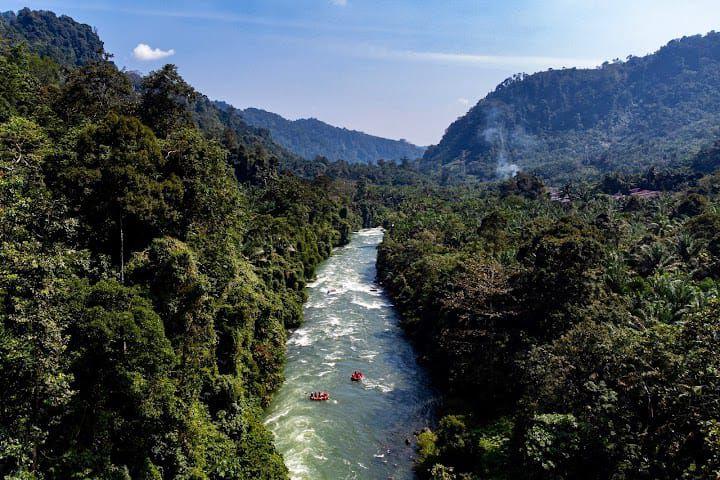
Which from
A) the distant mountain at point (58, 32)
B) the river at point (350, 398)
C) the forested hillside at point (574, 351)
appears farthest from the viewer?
the distant mountain at point (58, 32)

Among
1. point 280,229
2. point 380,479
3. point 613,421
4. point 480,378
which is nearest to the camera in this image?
point 613,421

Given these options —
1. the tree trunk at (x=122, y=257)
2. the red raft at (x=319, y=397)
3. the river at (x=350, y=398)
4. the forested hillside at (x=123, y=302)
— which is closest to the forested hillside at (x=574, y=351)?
the river at (x=350, y=398)

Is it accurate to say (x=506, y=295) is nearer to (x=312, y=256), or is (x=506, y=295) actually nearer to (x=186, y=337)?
(x=186, y=337)

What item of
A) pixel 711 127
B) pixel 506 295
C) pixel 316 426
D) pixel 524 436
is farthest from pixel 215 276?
pixel 711 127

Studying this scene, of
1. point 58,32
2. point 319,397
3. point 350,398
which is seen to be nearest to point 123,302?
point 319,397

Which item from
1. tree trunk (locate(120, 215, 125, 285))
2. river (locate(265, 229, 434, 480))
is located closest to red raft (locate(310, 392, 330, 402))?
river (locate(265, 229, 434, 480))

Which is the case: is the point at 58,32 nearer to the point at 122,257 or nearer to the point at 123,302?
the point at 122,257

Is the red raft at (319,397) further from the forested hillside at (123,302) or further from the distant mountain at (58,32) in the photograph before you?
the distant mountain at (58,32)
